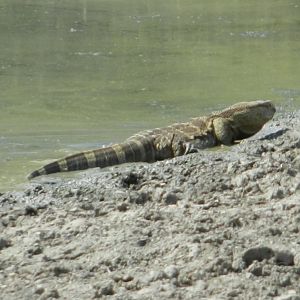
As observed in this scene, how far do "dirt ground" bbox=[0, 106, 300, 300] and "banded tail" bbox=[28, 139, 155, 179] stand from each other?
79 centimetres

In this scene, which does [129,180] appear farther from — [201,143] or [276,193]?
[201,143]

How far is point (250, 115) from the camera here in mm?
10242

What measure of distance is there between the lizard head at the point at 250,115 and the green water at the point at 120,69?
1.11 meters

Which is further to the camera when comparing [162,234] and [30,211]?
[30,211]

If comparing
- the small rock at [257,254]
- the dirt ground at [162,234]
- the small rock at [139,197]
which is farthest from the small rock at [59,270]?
the small rock at [139,197]

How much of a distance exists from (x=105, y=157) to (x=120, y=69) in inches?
253

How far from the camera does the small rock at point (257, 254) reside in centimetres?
527

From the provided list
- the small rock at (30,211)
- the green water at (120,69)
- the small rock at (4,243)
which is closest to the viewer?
the small rock at (4,243)

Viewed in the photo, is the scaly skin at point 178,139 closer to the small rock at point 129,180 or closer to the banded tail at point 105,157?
the banded tail at point 105,157

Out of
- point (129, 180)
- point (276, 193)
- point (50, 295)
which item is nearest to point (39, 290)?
point (50, 295)

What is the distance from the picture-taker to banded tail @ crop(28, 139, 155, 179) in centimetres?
858

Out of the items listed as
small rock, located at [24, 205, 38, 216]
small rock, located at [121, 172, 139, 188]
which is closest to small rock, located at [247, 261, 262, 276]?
small rock, located at [24, 205, 38, 216]

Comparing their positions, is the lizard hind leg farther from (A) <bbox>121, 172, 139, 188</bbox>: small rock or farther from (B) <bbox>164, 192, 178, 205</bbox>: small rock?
(B) <bbox>164, 192, 178, 205</bbox>: small rock

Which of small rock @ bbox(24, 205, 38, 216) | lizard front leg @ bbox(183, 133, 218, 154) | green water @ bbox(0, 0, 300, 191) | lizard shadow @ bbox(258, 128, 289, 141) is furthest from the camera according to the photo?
green water @ bbox(0, 0, 300, 191)
